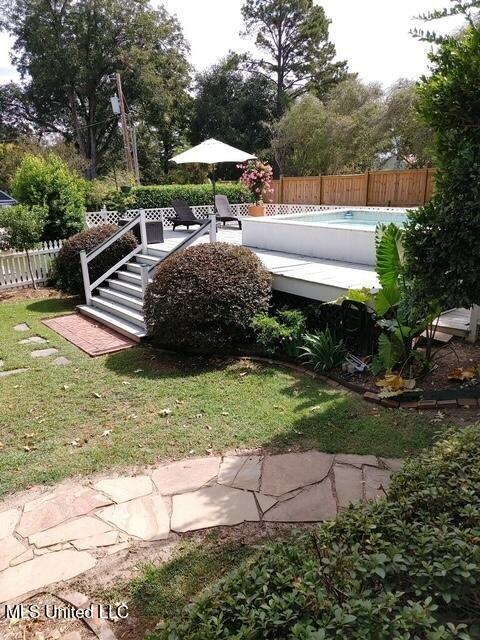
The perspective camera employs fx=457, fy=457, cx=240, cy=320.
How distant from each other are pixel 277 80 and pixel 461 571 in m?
35.2

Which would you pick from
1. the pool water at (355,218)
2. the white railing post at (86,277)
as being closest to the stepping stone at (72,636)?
the white railing post at (86,277)

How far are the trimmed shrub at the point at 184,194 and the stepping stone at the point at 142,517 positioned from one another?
14.3m

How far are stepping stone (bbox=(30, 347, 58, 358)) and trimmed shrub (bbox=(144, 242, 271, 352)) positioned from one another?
154 cm

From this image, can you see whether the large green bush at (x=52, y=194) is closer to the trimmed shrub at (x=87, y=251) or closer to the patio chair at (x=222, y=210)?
the trimmed shrub at (x=87, y=251)

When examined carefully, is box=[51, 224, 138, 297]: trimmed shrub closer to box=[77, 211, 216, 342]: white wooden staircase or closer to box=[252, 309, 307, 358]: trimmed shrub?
box=[77, 211, 216, 342]: white wooden staircase

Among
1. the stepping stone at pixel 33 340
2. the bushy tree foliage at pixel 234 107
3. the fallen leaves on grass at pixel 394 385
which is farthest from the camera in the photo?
the bushy tree foliage at pixel 234 107

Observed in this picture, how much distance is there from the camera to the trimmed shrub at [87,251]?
960cm

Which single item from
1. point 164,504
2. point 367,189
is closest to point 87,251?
point 164,504

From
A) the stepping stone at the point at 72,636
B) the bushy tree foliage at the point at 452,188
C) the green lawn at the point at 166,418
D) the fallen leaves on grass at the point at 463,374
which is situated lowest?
the green lawn at the point at 166,418

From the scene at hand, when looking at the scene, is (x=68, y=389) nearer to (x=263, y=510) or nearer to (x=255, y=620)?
(x=263, y=510)

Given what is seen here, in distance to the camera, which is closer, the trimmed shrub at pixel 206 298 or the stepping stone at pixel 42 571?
the stepping stone at pixel 42 571

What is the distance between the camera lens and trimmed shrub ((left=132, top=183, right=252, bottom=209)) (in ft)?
53.9

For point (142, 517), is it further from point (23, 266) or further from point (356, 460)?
point (23, 266)

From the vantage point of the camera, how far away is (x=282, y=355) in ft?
19.5
